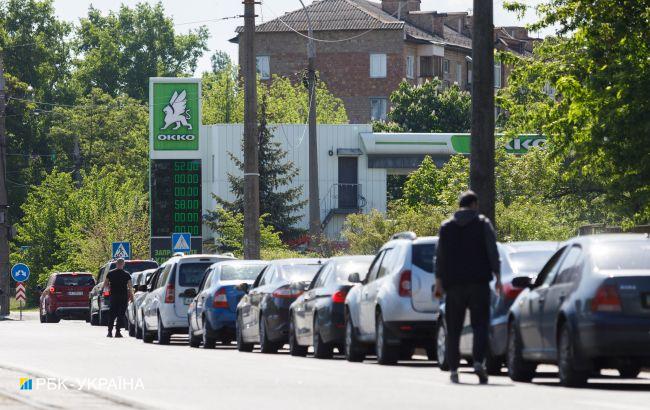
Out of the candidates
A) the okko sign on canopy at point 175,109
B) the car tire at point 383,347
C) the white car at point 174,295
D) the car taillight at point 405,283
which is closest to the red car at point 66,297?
the okko sign on canopy at point 175,109

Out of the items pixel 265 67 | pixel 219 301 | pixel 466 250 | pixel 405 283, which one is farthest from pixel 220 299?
pixel 265 67

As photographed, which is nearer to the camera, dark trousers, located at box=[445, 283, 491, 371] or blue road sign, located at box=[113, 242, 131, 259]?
dark trousers, located at box=[445, 283, 491, 371]

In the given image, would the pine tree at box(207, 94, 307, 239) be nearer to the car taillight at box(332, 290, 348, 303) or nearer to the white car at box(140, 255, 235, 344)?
the white car at box(140, 255, 235, 344)

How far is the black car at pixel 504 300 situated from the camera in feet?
60.9

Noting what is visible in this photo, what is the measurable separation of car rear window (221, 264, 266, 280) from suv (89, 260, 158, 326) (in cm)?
1657

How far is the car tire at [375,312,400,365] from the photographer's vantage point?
2100cm

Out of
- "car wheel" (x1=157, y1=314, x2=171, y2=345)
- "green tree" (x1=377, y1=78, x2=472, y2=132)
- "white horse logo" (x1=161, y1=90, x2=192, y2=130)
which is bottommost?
"car wheel" (x1=157, y1=314, x2=171, y2=345)

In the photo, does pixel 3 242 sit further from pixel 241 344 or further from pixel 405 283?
pixel 405 283

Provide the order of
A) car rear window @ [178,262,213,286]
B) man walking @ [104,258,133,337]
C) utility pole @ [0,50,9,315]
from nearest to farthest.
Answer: car rear window @ [178,262,213,286]
man walking @ [104,258,133,337]
utility pole @ [0,50,9,315]

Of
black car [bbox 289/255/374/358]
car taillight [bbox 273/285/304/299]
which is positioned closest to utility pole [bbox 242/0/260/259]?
car taillight [bbox 273/285/304/299]

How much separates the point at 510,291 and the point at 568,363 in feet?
9.44

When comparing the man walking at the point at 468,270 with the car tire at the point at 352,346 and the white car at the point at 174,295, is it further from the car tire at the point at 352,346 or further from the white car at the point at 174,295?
the white car at the point at 174,295

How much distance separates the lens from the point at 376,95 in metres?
115

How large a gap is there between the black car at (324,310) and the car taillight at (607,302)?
A: 328 inches
